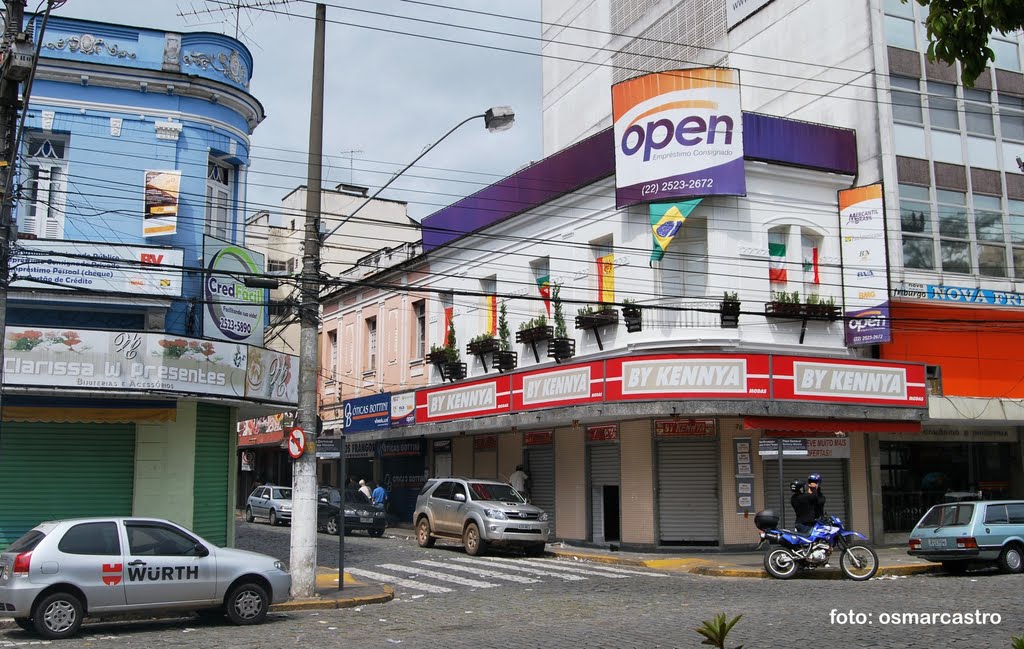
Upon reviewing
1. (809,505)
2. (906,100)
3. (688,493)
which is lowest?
(809,505)

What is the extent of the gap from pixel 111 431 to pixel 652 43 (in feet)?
82.3

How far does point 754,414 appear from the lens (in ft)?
76.3

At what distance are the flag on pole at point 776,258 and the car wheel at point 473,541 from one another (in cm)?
962

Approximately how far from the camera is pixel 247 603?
13.8 metres

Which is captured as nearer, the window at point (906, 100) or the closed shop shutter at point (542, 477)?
the window at point (906, 100)

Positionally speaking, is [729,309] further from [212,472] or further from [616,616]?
[212,472]

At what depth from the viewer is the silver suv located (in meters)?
23.4

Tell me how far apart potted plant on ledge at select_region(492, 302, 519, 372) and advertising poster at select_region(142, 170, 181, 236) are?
469 inches

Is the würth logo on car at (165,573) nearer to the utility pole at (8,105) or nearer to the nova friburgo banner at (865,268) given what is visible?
the utility pole at (8,105)

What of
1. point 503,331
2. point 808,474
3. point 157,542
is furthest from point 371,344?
point 157,542

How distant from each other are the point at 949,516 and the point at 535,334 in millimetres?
12322

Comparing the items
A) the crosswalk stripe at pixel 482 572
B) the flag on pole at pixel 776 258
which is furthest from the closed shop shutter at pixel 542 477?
the flag on pole at pixel 776 258

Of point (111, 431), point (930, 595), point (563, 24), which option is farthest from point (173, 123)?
point (563, 24)

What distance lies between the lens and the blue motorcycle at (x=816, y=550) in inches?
725
